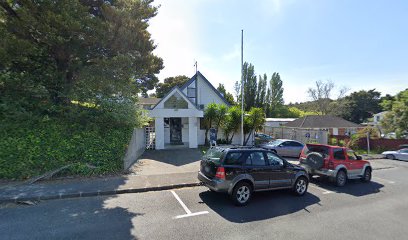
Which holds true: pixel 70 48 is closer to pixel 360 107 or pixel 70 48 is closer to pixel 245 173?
pixel 245 173

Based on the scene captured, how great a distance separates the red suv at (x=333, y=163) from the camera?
888cm

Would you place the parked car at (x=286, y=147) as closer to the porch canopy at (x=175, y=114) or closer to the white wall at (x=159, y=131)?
the porch canopy at (x=175, y=114)

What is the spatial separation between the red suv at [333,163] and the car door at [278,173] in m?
2.49

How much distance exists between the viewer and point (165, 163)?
39.5 ft

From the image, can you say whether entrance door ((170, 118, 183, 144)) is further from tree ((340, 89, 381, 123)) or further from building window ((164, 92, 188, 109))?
tree ((340, 89, 381, 123))

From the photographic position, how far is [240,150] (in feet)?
22.1

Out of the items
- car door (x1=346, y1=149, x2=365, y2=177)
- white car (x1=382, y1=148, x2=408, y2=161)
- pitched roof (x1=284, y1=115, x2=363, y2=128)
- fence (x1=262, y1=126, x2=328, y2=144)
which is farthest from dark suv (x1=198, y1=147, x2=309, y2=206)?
pitched roof (x1=284, y1=115, x2=363, y2=128)

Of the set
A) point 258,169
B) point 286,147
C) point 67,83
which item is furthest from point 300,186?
point 67,83

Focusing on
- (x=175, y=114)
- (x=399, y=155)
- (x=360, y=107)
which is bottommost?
(x=399, y=155)

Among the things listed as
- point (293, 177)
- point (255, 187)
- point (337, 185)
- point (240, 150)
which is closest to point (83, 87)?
point (240, 150)

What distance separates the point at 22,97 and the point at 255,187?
9405 millimetres

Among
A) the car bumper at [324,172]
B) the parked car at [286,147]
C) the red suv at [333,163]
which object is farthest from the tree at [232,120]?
the car bumper at [324,172]

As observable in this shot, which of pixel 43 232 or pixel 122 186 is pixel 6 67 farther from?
pixel 43 232

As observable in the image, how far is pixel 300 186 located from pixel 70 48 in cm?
1058
